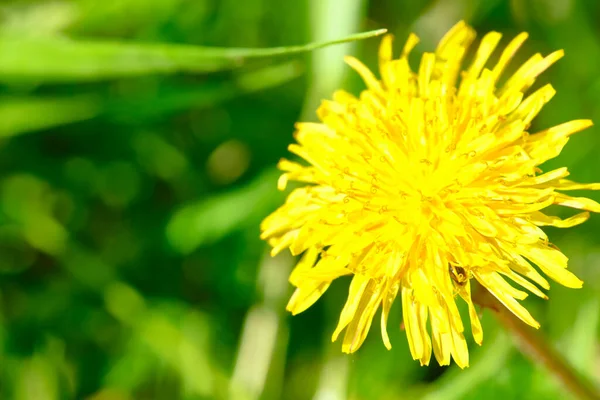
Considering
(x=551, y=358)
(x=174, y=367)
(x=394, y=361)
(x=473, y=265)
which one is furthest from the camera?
(x=174, y=367)

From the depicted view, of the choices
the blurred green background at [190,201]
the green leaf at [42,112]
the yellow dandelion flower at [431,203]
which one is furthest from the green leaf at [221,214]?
the yellow dandelion flower at [431,203]

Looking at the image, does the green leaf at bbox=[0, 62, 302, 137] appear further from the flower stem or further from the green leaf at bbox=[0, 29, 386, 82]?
the flower stem

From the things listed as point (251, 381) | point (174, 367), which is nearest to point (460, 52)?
point (251, 381)

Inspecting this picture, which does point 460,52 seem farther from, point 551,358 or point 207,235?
point 207,235

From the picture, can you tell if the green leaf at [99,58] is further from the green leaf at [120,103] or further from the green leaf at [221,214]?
the green leaf at [221,214]

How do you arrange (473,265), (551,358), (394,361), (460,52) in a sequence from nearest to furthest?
(473,265)
(551,358)
(460,52)
(394,361)

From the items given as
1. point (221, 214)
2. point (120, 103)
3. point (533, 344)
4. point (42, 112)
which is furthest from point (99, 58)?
point (533, 344)
